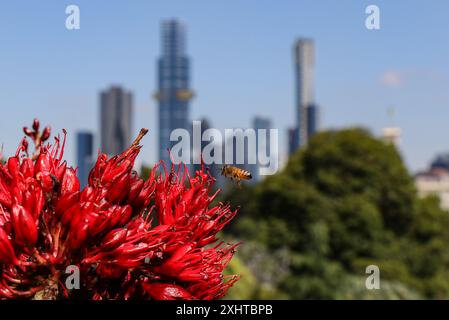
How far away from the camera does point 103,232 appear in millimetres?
4297

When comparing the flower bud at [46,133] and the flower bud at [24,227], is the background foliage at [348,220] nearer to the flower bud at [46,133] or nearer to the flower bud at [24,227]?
the flower bud at [46,133]

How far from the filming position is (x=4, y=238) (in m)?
4.23

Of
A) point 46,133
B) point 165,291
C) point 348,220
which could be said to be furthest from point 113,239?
point 348,220

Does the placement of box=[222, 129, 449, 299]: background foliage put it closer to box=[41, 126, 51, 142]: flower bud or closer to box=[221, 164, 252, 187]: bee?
box=[221, 164, 252, 187]: bee

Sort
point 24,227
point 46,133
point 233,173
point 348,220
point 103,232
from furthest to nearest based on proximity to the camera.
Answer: point 348,220 < point 233,173 < point 46,133 < point 103,232 < point 24,227

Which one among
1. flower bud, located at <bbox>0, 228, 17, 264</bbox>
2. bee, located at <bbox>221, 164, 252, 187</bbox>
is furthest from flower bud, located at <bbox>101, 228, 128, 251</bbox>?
bee, located at <bbox>221, 164, 252, 187</bbox>

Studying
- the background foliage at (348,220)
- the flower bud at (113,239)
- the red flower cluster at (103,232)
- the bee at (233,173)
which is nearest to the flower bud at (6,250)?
the red flower cluster at (103,232)

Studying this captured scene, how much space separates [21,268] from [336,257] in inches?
1834

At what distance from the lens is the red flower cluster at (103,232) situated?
4242 millimetres

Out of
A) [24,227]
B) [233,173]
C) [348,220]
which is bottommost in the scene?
[348,220]

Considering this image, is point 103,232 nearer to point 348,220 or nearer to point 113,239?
point 113,239

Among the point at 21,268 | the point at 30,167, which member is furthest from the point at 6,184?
the point at 21,268

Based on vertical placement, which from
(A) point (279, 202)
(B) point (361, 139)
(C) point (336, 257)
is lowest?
(C) point (336, 257)
